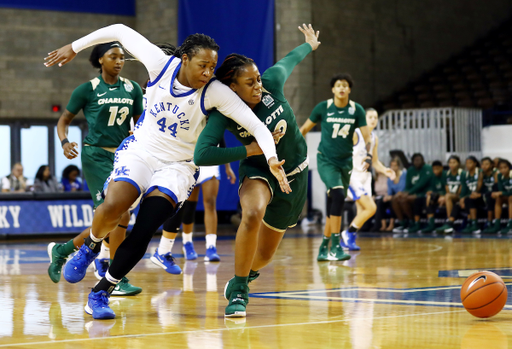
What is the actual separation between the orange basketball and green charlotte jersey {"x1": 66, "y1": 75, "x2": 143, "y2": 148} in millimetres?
3027

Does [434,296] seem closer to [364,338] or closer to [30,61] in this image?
[364,338]

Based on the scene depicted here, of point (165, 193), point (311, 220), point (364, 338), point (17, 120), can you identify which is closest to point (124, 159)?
point (165, 193)

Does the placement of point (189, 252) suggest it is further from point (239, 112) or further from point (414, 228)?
point (414, 228)

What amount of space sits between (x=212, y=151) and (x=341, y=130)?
458 cm

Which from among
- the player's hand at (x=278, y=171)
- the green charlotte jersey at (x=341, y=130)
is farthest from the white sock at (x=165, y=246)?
the player's hand at (x=278, y=171)

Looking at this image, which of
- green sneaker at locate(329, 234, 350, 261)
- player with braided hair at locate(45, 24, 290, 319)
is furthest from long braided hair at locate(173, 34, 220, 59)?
green sneaker at locate(329, 234, 350, 261)

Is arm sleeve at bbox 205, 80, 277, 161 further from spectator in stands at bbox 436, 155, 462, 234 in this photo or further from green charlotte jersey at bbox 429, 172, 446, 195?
green charlotte jersey at bbox 429, 172, 446, 195

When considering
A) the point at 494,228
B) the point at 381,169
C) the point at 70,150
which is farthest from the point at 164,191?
the point at 494,228

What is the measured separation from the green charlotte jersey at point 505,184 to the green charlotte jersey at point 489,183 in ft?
0.53

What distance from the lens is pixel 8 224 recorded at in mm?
12898

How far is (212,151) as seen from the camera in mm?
4219

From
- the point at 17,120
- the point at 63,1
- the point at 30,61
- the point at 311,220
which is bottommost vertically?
the point at 311,220

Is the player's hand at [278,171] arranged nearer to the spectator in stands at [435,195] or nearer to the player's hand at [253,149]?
the player's hand at [253,149]

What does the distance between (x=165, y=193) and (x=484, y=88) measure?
1589cm
